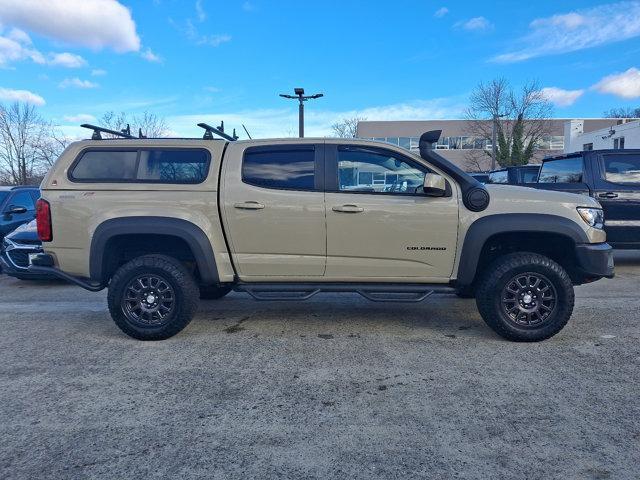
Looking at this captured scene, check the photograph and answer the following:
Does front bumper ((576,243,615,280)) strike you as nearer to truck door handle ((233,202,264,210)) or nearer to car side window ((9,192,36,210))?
truck door handle ((233,202,264,210))

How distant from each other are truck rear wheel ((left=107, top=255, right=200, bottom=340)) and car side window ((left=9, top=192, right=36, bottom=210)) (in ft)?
21.0

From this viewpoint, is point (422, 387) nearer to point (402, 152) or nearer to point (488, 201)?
point (488, 201)

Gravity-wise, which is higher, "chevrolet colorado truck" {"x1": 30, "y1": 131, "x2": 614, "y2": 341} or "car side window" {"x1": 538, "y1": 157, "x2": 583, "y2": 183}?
"car side window" {"x1": 538, "y1": 157, "x2": 583, "y2": 183}

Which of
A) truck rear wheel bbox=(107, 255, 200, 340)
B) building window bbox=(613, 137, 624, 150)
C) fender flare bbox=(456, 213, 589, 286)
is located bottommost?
truck rear wheel bbox=(107, 255, 200, 340)

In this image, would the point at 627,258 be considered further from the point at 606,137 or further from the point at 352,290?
the point at 606,137

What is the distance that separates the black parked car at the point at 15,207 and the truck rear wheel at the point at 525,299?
861cm

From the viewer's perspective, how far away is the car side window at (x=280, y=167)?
4.44m

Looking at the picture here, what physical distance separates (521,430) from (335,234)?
90.0 inches

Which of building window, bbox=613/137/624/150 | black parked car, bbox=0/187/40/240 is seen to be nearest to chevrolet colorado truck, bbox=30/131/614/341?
→ black parked car, bbox=0/187/40/240

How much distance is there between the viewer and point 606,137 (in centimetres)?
2944

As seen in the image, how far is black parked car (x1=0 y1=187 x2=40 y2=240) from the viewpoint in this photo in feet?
27.9

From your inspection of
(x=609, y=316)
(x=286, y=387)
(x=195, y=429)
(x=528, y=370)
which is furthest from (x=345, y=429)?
(x=609, y=316)

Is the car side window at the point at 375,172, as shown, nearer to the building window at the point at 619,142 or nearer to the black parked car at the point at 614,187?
the black parked car at the point at 614,187

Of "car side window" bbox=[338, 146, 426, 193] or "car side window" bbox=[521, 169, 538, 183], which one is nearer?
"car side window" bbox=[338, 146, 426, 193]
